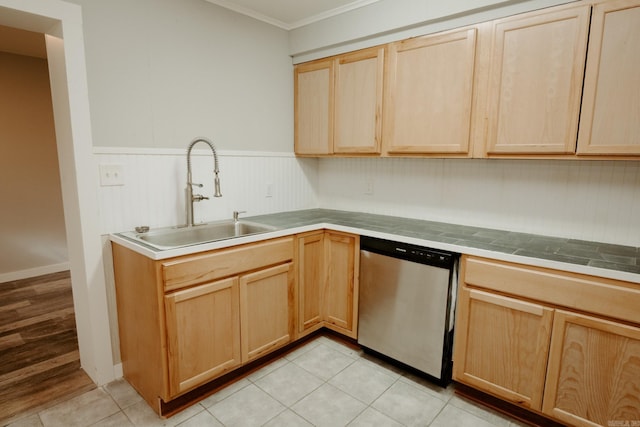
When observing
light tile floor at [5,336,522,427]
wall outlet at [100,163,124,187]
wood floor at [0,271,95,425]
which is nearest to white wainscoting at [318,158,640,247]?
light tile floor at [5,336,522,427]

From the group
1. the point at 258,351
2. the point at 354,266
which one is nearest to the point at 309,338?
the point at 258,351

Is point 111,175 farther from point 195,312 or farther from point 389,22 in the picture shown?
point 389,22

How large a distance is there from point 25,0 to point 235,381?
220 cm

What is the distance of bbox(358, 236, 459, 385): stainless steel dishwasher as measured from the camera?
1873mm

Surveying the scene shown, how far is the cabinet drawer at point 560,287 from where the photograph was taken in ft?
4.60

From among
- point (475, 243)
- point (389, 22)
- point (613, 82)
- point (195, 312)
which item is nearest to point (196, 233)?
point (195, 312)

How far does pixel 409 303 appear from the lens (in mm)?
2004

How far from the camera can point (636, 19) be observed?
1520 millimetres

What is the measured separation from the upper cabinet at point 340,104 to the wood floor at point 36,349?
2198 mm

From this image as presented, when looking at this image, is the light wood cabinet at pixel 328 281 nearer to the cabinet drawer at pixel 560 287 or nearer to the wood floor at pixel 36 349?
the cabinet drawer at pixel 560 287

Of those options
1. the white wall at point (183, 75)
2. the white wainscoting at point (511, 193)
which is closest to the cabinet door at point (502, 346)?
the white wainscoting at point (511, 193)

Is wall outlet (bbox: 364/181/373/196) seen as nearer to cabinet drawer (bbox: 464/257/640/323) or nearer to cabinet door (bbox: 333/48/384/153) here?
cabinet door (bbox: 333/48/384/153)

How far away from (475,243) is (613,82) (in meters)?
0.97

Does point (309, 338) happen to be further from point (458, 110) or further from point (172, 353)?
point (458, 110)
